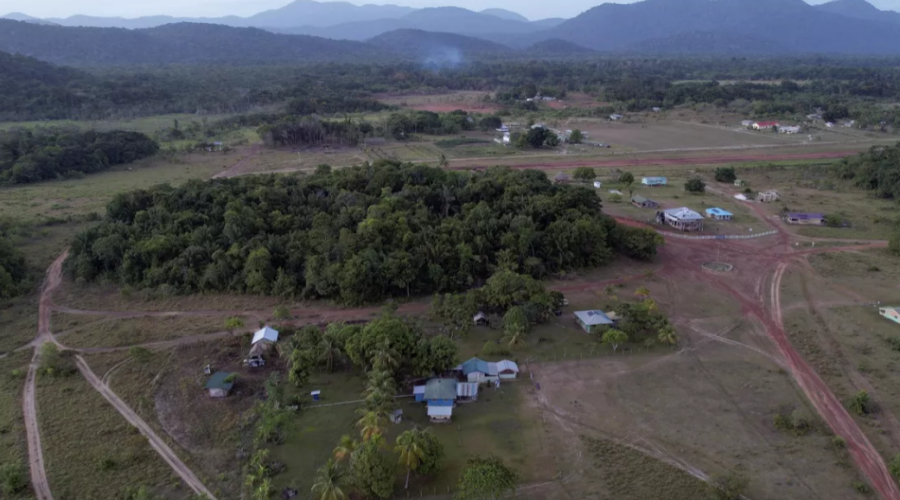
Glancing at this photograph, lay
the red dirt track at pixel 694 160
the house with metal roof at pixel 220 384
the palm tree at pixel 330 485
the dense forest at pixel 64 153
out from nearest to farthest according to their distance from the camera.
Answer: the palm tree at pixel 330 485
the house with metal roof at pixel 220 384
the dense forest at pixel 64 153
the red dirt track at pixel 694 160

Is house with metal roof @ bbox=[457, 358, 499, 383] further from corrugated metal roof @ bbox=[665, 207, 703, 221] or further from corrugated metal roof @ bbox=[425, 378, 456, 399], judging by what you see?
corrugated metal roof @ bbox=[665, 207, 703, 221]

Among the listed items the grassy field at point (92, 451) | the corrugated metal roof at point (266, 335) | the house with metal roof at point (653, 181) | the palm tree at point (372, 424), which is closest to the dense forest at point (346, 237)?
the corrugated metal roof at point (266, 335)

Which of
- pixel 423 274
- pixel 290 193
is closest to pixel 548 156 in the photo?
pixel 290 193

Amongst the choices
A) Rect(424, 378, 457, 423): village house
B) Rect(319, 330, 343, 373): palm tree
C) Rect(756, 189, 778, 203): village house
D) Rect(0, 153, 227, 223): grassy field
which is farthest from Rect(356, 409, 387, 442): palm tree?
Rect(756, 189, 778, 203): village house

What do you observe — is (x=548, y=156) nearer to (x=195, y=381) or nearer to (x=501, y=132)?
(x=501, y=132)

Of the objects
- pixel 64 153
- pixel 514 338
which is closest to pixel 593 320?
pixel 514 338

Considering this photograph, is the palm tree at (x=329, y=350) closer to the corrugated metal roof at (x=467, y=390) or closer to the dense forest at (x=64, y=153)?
the corrugated metal roof at (x=467, y=390)
